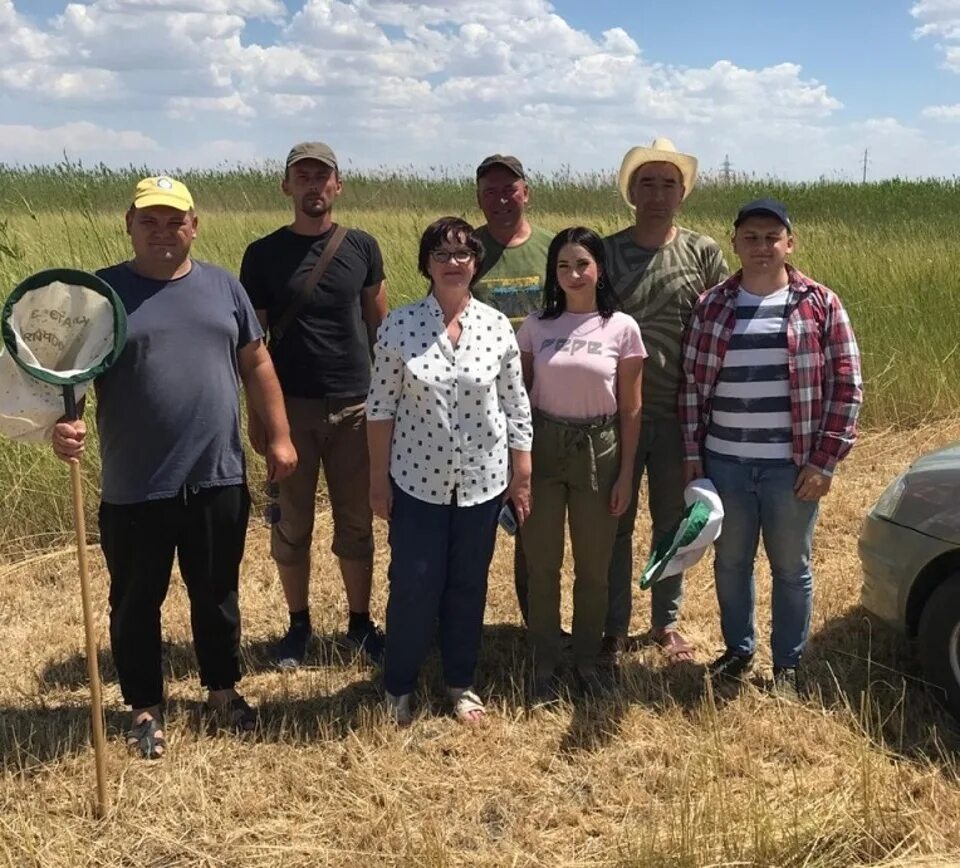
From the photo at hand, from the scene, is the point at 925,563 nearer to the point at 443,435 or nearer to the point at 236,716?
the point at 443,435

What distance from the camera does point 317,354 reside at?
144 inches

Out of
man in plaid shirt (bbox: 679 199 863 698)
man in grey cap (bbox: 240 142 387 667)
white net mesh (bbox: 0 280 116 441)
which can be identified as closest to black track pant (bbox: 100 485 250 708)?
white net mesh (bbox: 0 280 116 441)

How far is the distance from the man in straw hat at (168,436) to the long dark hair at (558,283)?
3.55ft

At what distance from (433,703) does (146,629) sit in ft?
3.71

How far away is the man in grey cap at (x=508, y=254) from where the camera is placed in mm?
3568

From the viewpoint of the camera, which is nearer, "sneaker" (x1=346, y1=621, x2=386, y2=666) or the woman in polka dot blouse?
the woman in polka dot blouse

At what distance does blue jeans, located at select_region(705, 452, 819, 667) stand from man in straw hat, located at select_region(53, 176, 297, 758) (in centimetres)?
169

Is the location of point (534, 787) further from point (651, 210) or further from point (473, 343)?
point (651, 210)

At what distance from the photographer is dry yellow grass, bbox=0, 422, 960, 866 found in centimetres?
259

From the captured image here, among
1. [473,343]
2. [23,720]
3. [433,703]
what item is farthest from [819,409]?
[23,720]

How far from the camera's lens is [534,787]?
2969 millimetres

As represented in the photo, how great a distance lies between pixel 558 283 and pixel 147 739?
7.34 feet

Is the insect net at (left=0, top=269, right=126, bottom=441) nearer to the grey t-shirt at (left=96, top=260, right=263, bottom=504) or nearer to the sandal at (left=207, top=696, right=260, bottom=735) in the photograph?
the grey t-shirt at (left=96, top=260, right=263, bottom=504)

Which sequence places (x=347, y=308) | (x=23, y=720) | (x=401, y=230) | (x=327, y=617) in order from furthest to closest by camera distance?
(x=401, y=230) → (x=327, y=617) → (x=347, y=308) → (x=23, y=720)
